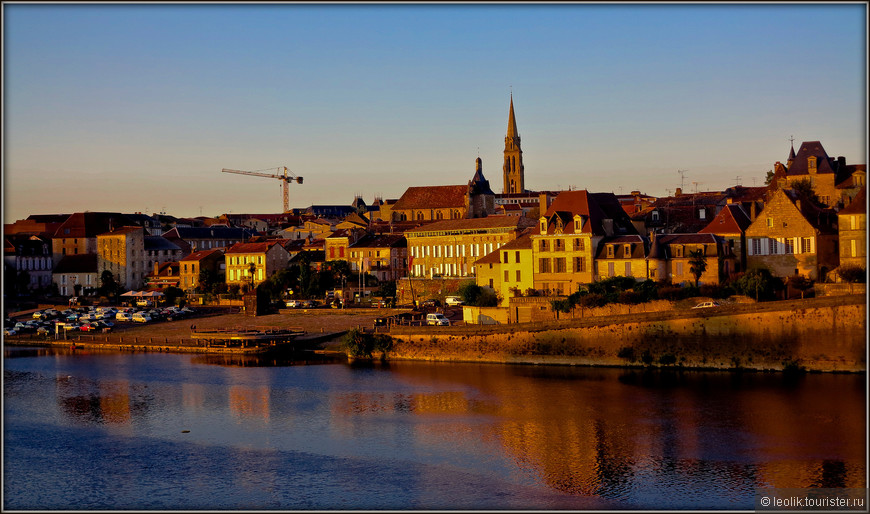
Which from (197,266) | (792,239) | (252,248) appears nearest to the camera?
(792,239)

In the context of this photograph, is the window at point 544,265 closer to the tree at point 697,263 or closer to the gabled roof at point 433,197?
the tree at point 697,263

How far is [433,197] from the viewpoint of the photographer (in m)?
94.7

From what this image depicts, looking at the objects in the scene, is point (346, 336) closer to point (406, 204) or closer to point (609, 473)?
point (609, 473)

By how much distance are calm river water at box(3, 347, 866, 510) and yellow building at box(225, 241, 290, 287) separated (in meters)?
34.2

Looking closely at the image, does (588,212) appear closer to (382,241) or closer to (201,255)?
(382,241)

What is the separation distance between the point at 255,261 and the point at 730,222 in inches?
1691

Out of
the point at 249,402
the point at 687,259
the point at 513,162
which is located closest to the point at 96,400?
the point at 249,402

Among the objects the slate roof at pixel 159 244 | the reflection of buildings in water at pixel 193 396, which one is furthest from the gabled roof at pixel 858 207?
the slate roof at pixel 159 244

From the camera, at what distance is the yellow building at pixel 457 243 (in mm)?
69312

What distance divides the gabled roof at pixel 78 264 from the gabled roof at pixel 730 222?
60.4 meters

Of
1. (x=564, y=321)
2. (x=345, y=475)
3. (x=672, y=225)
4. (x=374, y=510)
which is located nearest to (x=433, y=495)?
(x=374, y=510)

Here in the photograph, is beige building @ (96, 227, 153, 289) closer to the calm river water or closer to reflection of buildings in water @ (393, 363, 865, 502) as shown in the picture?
the calm river water

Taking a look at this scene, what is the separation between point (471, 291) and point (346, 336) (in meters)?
8.70

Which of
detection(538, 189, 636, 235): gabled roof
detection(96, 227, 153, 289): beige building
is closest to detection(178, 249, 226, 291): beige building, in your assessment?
detection(96, 227, 153, 289): beige building
